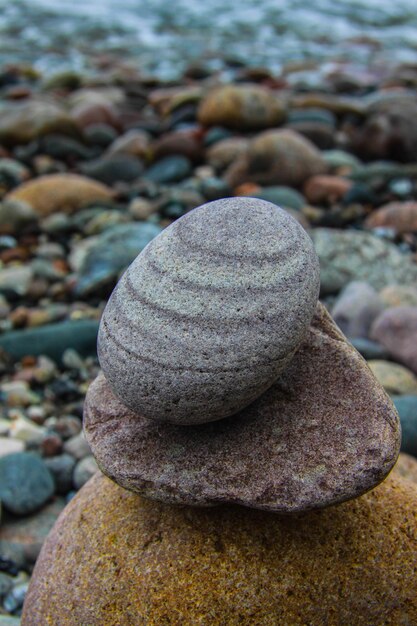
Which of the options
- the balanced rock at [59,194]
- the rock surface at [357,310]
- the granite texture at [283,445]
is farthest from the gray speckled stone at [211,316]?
the balanced rock at [59,194]

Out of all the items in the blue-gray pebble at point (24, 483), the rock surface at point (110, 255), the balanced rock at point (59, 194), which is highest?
the blue-gray pebble at point (24, 483)

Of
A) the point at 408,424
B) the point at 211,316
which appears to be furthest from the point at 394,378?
the point at 211,316

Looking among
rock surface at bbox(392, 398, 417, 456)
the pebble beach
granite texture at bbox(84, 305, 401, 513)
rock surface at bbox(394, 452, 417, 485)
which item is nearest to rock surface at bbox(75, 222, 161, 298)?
the pebble beach

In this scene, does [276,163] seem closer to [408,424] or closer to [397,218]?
[397,218]

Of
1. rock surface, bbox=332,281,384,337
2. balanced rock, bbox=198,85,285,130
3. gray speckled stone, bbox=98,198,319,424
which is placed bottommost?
balanced rock, bbox=198,85,285,130

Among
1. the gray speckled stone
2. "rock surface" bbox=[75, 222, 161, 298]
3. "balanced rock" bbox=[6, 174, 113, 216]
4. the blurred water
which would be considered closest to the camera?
the gray speckled stone

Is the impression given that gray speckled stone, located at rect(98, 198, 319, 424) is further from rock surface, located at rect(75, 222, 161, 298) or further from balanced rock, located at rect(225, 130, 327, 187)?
balanced rock, located at rect(225, 130, 327, 187)

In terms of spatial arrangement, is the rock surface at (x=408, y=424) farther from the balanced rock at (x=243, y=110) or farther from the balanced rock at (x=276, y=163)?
the balanced rock at (x=243, y=110)
